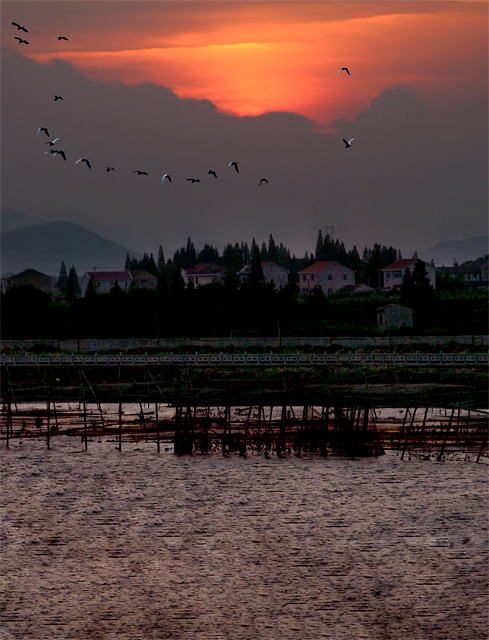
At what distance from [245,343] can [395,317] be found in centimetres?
2113

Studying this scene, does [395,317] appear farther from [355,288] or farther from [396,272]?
[355,288]

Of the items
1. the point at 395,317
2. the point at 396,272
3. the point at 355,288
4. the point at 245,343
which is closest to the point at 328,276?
the point at 355,288

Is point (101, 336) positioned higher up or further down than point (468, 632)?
higher up

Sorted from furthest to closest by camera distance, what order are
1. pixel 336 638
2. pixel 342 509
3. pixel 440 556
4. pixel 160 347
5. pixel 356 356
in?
pixel 160 347
pixel 356 356
pixel 342 509
pixel 440 556
pixel 336 638

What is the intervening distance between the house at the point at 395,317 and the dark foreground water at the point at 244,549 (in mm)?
70208

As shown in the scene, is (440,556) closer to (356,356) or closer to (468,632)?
(468,632)

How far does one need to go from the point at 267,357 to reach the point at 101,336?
37.6 metres

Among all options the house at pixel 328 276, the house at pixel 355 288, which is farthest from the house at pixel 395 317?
the house at pixel 328 276

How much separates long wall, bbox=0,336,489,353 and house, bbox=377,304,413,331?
10.7 metres

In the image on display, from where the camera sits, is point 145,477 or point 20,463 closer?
point 145,477

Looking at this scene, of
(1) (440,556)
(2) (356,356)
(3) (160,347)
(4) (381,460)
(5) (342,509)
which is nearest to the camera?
(1) (440,556)

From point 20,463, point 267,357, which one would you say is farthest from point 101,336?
point 20,463

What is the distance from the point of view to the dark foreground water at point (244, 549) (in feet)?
78.4

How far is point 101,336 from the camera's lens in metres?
125
